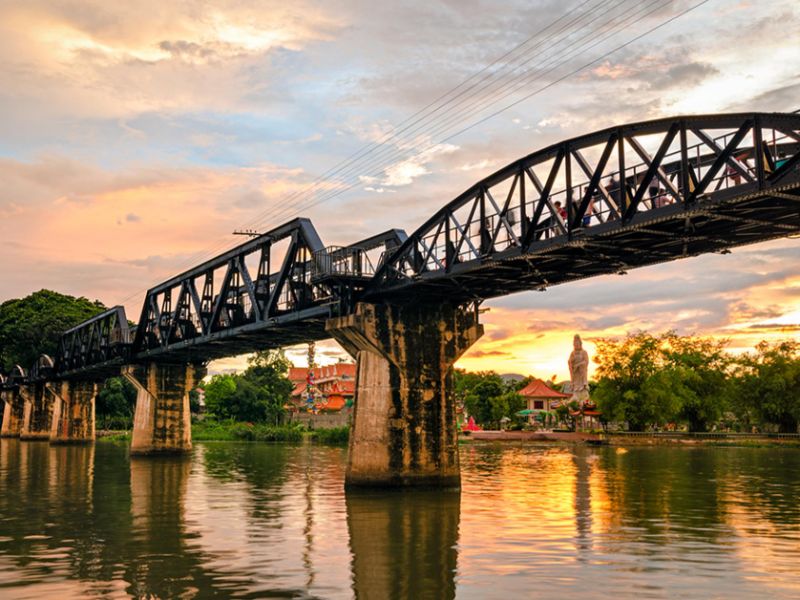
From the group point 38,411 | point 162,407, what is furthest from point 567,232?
point 38,411

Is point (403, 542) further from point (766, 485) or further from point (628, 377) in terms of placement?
point (628, 377)

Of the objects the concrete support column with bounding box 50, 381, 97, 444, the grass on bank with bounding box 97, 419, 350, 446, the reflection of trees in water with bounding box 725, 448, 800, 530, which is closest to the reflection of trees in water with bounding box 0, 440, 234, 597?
the reflection of trees in water with bounding box 725, 448, 800, 530

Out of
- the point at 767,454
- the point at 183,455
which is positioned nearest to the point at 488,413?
the point at 767,454

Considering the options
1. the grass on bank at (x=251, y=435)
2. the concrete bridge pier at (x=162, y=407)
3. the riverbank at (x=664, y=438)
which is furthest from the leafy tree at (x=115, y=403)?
the riverbank at (x=664, y=438)

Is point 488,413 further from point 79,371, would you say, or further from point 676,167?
point 676,167

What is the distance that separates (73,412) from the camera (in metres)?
110

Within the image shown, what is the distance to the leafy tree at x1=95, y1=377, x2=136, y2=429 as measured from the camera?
132125 mm

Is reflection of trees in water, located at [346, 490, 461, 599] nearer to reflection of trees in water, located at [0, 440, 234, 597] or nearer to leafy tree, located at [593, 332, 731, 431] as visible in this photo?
reflection of trees in water, located at [0, 440, 234, 597]

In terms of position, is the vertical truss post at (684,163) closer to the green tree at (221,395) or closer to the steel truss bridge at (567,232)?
the steel truss bridge at (567,232)

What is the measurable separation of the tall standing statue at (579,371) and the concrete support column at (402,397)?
97.2 meters

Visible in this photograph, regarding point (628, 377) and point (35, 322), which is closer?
point (628, 377)

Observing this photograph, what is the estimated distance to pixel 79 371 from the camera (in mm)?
98562

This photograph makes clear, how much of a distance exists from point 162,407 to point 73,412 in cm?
4062

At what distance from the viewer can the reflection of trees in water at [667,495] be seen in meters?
29.5
